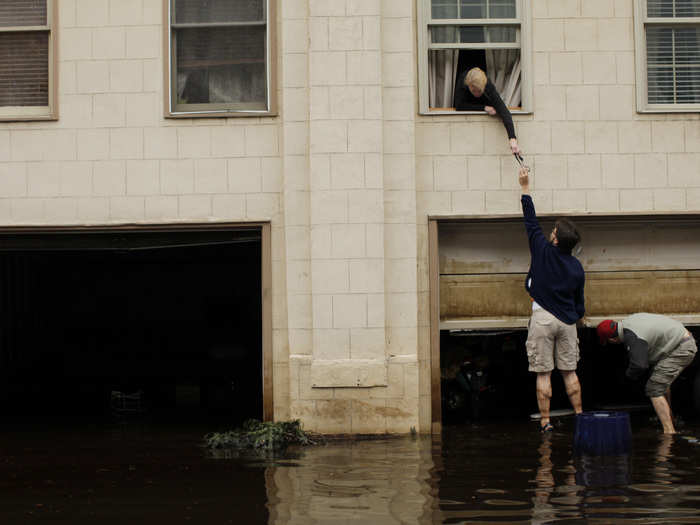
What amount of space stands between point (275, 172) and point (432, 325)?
89.3 inches

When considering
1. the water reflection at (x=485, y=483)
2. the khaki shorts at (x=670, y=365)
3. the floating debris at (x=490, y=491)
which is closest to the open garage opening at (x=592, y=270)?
the khaki shorts at (x=670, y=365)

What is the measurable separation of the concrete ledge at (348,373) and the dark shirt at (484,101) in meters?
2.73

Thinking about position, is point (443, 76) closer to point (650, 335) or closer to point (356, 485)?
point (650, 335)

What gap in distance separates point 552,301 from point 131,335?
31.3 feet

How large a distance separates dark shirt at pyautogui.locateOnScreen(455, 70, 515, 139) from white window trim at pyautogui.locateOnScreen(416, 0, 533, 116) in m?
0.12

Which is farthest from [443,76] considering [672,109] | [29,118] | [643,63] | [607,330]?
[29,118]

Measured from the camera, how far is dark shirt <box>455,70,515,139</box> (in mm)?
10305

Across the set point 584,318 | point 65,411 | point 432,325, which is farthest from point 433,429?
point 65,411

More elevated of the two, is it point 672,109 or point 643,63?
point 643,63

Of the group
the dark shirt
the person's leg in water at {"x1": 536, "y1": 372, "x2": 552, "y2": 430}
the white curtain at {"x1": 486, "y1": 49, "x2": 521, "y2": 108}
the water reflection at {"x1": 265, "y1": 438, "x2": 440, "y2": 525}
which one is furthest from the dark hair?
the water reflection at {"x1": 265, "y1": 438, "x2": 440, "y2": 525}

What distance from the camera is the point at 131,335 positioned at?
690 inches

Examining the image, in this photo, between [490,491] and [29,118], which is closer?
[490,491]

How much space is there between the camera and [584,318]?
1071cm

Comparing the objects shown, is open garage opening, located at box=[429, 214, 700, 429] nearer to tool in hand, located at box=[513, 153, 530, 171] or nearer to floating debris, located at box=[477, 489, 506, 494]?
tool in hand, located at box=[513, 153, 530, 171]
